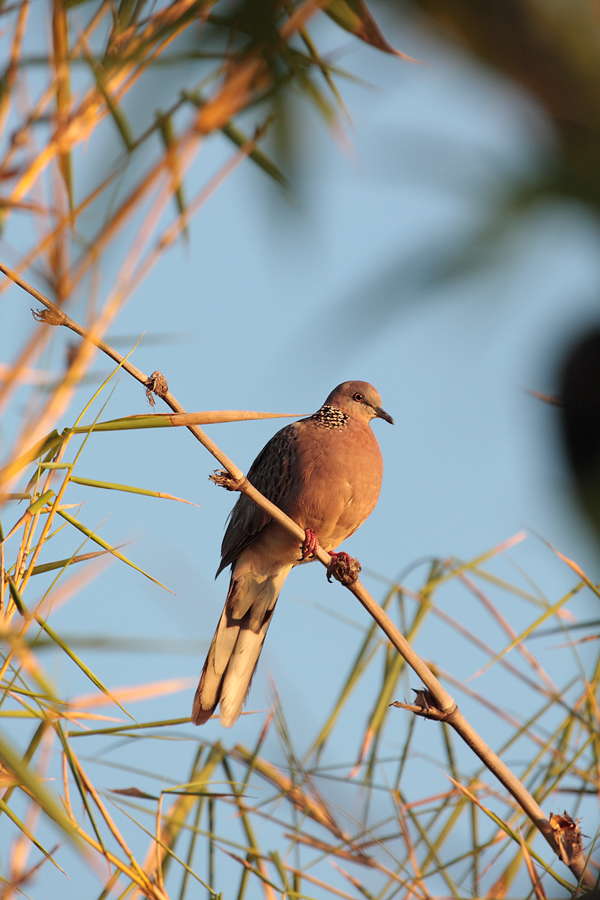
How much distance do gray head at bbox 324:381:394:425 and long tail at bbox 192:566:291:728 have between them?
0.89 meters

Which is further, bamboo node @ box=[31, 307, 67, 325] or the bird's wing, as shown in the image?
the bird's wing

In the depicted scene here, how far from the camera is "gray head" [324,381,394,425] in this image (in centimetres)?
420

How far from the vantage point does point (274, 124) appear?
105cm

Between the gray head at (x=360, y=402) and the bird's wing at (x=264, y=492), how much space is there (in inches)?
10.2

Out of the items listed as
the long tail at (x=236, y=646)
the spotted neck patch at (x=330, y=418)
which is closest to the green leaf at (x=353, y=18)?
the spotted neck patch at (x=330, y=418)

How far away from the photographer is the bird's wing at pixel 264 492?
12.8 feet

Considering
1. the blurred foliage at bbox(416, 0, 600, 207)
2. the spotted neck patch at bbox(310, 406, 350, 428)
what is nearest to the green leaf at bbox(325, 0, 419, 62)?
the blurred foliage at bbox(416, 0, 600, 207)

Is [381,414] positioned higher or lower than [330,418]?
higher

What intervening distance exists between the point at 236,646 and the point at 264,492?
2.55ft

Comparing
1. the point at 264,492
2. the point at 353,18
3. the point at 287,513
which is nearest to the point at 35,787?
the point at 353,18

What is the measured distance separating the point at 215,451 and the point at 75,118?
85cm

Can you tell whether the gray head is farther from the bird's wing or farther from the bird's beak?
the bird's wing

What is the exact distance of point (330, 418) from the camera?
4066mm

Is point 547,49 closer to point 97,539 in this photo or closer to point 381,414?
point 97,539
